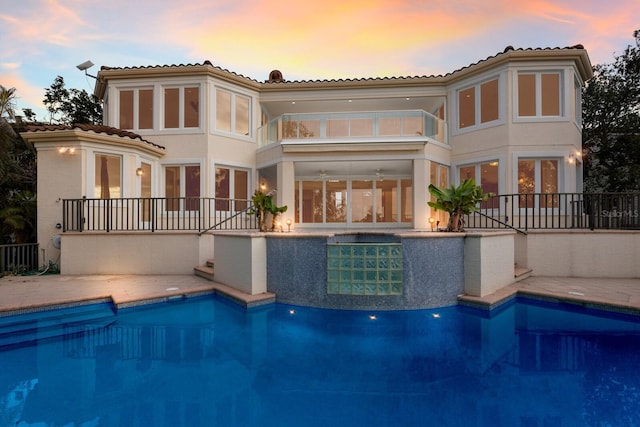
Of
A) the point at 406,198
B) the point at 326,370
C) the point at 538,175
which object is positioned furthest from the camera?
the point at 406,198

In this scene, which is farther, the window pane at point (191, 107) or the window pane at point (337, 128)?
the window pane at point (191, 107)

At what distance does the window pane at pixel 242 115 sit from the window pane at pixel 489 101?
10.3m

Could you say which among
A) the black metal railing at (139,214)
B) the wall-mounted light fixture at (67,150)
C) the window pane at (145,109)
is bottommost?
the black metal railing at (139,214)

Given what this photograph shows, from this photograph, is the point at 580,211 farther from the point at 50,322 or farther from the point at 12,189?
the point at 12,189

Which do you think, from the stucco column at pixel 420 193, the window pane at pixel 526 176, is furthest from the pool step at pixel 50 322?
the window pane at pixel 526 176

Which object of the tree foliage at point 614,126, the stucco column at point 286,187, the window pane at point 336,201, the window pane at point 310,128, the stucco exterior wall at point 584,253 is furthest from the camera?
the window pane at point 336,201

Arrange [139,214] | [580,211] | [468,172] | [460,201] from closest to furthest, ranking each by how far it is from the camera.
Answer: [460,201] < [580,211] < [139,214] < [468,172]

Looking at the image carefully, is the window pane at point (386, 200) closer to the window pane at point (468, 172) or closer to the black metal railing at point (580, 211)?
the window pane at point (468, 172)

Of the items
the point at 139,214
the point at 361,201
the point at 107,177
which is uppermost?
the point at 107,177

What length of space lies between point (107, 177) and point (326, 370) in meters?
11.2

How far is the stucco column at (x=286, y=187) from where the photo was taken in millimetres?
12852

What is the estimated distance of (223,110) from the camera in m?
13.9

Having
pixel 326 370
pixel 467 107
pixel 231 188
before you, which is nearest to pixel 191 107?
pixel 231 188

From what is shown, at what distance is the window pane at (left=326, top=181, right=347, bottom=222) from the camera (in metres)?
14.3
